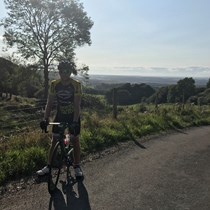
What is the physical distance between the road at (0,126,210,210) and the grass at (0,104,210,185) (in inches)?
25.2

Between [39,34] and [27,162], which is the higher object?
[39,34]

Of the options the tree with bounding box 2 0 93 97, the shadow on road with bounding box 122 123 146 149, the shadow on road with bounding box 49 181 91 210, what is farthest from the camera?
the tree with bounding box 2 0 93 97

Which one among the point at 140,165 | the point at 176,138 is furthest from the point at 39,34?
the point at 140,165

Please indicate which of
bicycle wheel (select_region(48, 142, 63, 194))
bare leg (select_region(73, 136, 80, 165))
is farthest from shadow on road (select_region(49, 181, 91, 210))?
bare leg (select_region(73, 136, 80, 165))

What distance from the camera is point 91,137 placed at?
9.66 m

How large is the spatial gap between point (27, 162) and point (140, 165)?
2544 millimetres

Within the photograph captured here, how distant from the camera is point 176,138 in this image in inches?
469

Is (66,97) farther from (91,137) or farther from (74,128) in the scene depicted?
(91,137)

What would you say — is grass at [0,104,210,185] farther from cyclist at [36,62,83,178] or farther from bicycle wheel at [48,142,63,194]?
bicycle wheel at [48,142,63,194]

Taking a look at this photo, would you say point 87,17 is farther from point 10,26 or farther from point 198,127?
point 198,127

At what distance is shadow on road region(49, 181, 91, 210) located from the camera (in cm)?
535

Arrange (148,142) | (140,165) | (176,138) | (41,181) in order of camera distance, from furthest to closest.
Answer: (176,138) < (148,142) < (140,165) < (41,181)

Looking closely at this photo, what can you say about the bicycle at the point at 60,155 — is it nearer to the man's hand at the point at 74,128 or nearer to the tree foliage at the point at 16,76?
the man's hand at the point at 74,128

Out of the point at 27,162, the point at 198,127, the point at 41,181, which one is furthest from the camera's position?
the point at 198,127
